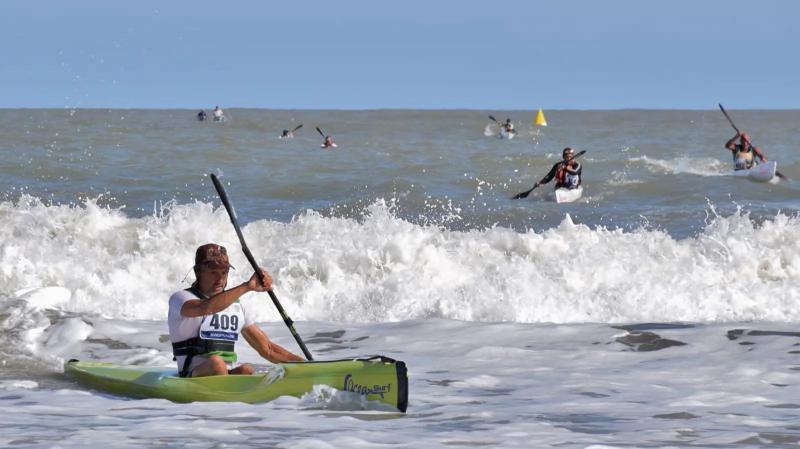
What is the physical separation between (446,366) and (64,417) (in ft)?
10.1

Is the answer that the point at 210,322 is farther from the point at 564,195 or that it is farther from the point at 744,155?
the point at 744,155

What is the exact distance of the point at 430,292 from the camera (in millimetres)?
11844

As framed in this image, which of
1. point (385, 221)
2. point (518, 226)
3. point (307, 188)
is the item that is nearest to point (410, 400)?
point (385, 221)

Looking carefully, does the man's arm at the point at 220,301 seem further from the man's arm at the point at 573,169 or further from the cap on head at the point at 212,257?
the man's arm at the point at 573,169

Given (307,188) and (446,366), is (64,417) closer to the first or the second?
(446,366)

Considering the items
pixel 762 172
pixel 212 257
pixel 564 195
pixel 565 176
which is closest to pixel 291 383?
pixel 212 257

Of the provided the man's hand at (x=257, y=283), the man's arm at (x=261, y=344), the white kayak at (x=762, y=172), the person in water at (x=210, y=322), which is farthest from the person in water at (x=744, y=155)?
the man's hand at (x=257, y=283)

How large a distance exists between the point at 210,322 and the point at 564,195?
498 inches

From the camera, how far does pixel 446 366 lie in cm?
868

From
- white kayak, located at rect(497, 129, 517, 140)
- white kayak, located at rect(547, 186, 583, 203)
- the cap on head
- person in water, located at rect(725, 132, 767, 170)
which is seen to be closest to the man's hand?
the cap on head

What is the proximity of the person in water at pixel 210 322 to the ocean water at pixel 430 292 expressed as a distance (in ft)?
1.14

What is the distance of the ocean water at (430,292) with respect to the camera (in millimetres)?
6512

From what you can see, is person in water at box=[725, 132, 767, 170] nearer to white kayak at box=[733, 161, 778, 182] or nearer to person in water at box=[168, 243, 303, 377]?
white kayak at box=[733, 161, 778, 182]

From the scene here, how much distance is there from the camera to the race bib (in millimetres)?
6977
